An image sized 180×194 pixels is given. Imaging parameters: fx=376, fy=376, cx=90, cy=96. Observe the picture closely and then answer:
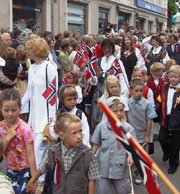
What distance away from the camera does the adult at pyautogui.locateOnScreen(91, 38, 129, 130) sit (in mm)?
6277

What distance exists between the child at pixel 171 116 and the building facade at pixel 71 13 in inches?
442

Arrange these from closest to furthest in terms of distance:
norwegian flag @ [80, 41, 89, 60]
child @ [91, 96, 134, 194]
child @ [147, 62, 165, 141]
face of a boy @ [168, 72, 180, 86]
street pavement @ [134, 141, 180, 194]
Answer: child @ [91, 96, 134, 194], street pavement @ [134, 141, 180, 194], face of a boy @ [168, 72, 180, 86], child @ [147, 62, 165, 141], norwegian flag @ [80, 41, 89, 60]

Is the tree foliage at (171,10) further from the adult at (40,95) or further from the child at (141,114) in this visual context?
the adult at (40,95)

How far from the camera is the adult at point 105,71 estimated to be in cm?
628

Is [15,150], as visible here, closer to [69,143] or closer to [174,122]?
[69,143]

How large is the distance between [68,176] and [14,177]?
757mm

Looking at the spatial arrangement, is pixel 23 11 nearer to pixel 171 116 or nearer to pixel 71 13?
pixel 71 13

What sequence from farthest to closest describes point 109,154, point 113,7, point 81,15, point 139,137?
point 113,7 → point 81,15 → point 139,137 → point 109,154

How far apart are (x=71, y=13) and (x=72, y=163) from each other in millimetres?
18744

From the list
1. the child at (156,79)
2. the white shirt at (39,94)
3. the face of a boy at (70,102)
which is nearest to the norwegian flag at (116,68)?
the child at (156,79)

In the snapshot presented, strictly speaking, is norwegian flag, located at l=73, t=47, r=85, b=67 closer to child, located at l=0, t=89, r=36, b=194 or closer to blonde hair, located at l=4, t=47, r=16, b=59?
blonde hair, located at l=4, t=47, r=16, b=59

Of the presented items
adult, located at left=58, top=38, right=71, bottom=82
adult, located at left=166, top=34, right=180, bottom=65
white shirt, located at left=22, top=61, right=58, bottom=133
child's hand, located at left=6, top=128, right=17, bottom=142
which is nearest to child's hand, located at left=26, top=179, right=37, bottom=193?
child's hand, located at left=6, top=128, right=17, bottom=142

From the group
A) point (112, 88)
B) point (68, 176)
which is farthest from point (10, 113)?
point (112, 88)

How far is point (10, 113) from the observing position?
132 inches
